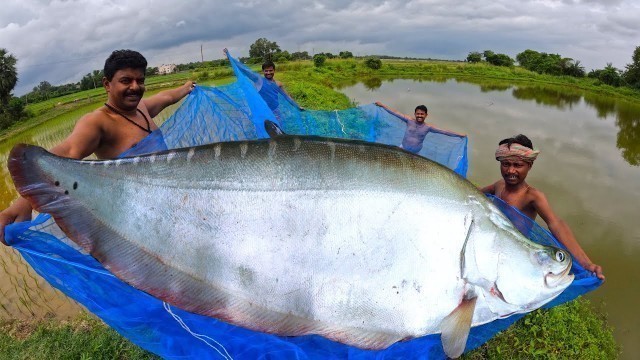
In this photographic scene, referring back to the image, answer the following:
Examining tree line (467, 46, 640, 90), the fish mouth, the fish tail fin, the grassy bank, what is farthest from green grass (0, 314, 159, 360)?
tree line (467, 46, 640, 90)

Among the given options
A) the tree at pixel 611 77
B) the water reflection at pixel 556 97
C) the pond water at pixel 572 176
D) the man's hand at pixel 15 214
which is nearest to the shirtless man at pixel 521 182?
the pond water at pixel 572 176

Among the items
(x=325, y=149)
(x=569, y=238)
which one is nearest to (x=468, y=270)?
(x=325, y=149)

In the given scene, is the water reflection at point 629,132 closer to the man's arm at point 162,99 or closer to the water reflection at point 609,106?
the water reflection at point 609,106

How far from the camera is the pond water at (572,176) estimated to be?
5125 mm

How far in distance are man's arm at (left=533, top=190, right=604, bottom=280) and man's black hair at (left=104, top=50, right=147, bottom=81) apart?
325cm

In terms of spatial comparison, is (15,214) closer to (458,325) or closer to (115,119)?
(115,119)

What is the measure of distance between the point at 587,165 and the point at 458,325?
494 inches

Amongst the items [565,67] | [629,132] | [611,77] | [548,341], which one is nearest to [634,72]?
[611,77]

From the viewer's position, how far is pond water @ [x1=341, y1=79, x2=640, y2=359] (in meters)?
5.76

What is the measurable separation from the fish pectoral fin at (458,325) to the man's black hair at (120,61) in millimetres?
2537

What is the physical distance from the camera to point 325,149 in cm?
167

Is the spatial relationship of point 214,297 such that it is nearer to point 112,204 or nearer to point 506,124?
point 112,204

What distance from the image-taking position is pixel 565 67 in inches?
1816

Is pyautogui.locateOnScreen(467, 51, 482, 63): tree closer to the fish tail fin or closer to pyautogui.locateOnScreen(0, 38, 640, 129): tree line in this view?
pyautogui.locateOnScreen(0, 38, 640, 129): tree line
